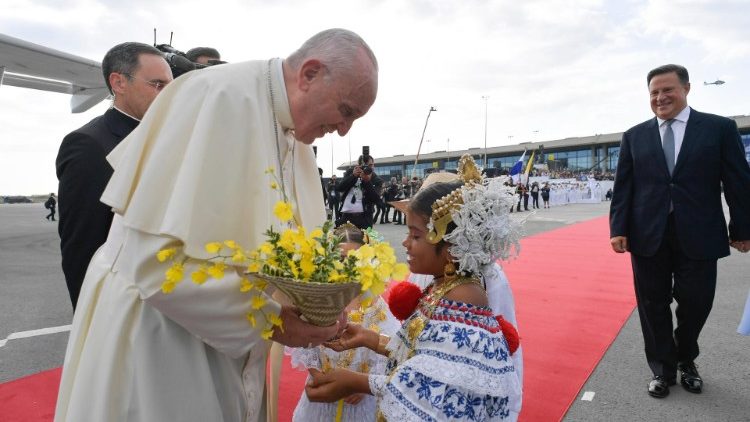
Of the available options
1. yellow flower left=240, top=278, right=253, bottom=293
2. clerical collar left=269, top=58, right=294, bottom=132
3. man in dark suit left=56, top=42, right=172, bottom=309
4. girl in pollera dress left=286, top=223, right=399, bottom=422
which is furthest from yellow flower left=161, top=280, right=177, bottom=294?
girl in pollera dress left=286, top=223, right=399, bottom=422

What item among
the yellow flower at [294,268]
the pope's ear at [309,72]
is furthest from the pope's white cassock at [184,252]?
the yellow flower at [294,268]

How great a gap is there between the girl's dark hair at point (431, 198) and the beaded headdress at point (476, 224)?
0.16 ft

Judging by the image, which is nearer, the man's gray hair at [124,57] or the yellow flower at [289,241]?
the yellow flower at [289,241]

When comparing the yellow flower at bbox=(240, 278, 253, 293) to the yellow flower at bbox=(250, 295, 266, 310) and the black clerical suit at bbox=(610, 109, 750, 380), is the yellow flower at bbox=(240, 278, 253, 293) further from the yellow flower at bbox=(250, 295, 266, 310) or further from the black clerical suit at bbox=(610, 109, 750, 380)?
the black clerical suit at bbox=(610, 109, 750, 380)

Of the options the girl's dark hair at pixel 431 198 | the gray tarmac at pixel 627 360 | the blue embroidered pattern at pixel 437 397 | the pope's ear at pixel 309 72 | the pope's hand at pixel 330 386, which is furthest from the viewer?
the gray tarmac at pixel 627 360

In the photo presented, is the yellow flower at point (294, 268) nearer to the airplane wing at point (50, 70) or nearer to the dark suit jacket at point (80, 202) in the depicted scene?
the dark suit jacket at point (80, 202)

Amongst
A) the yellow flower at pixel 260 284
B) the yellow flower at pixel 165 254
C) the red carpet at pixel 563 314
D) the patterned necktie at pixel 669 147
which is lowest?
the red carpet at pixel 563 314

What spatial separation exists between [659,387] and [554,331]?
1.54m

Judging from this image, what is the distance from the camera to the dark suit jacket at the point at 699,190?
11.5 feet

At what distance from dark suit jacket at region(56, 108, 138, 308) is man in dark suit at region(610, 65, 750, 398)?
11.9ft

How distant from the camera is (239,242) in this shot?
138 cm

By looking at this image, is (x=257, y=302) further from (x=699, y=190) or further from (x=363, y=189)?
(x=363, y=189)

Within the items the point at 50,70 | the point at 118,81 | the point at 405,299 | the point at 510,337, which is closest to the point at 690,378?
the point at 510,337

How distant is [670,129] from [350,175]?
6.13 metres
